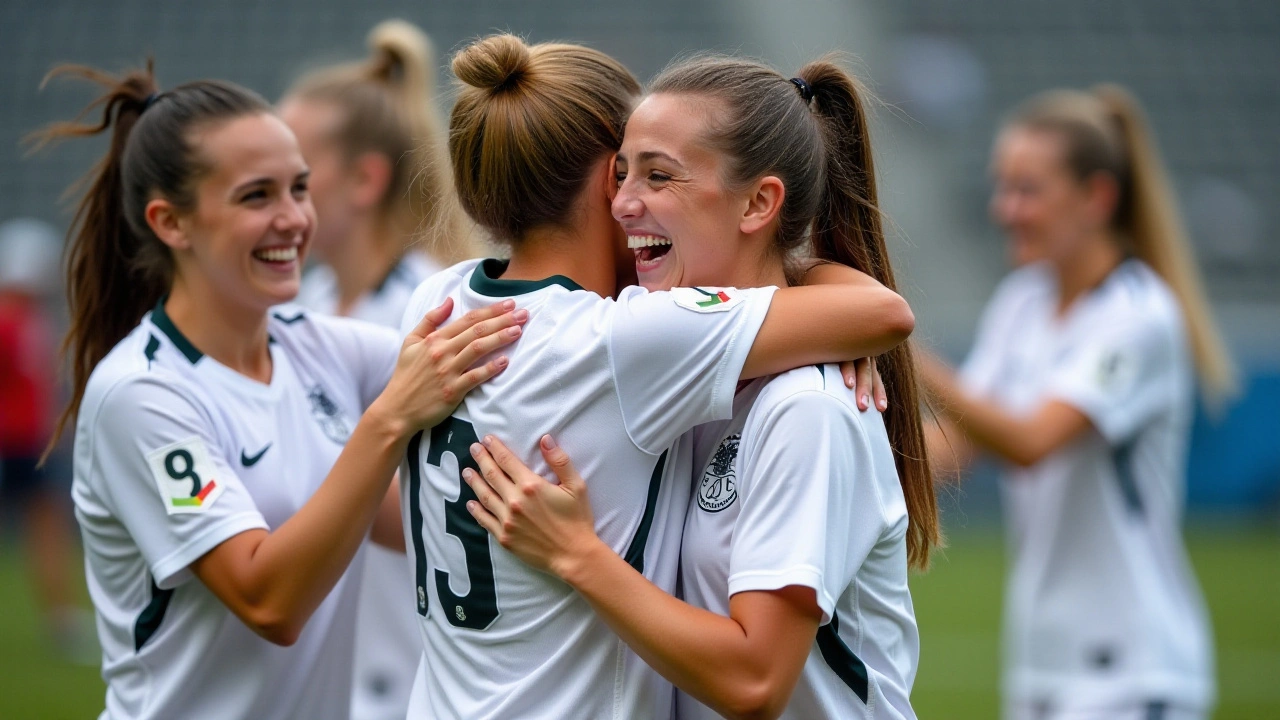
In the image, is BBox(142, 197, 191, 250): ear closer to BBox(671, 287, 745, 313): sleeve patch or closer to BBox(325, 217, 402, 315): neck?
BBox(671, 287, 745, 313): sleeve patch

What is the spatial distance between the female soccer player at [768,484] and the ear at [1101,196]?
239 cm

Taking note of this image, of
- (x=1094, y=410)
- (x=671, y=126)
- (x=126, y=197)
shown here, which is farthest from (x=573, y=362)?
(x=1094, y=410)

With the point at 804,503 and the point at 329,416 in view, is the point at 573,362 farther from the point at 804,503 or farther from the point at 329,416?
the point at 329,416

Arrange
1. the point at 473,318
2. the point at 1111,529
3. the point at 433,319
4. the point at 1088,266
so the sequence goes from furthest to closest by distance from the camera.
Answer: the point at 1088,266 < the point at 1111,529 < the point at 433,319 < the point at 473,318

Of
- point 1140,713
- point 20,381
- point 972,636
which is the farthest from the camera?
point 20,381

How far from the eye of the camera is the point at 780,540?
2.26 m

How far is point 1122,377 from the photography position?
446 centimetres

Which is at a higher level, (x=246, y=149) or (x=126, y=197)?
(x=246, y=149)

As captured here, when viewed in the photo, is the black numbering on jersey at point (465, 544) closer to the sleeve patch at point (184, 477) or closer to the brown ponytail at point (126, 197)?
the sleeve patch at point (184, 477)

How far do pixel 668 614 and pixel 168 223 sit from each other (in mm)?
1618

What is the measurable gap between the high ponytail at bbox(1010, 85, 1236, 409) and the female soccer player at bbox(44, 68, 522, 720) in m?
2.88

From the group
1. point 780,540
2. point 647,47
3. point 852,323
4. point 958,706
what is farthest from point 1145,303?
point 647,47

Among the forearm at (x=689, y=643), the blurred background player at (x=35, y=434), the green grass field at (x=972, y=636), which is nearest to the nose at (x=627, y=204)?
the forearm at (x=689, y=643)

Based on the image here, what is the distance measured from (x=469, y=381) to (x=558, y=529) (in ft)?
1.07
